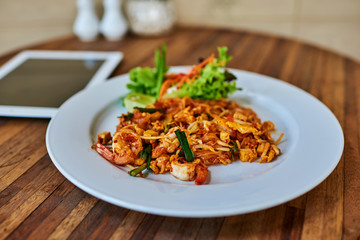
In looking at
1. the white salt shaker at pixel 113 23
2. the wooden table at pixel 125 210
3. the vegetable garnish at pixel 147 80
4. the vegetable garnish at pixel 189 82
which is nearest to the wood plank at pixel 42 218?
the wooden table at pixel 125 210

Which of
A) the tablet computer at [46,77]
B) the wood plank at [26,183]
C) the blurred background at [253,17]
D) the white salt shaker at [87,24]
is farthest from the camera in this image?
the blurred background at [253,17]

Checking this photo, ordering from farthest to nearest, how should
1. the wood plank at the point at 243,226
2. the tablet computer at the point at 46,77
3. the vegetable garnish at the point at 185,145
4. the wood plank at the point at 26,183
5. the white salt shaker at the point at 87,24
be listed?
the white salt shaker at the point at 87,24 → the tablet computer at the point at 46,77 → the vegetable garnish at the point at 185,145 → the wood plank at the point at 26,183 → the wood plank at the point at 243,226

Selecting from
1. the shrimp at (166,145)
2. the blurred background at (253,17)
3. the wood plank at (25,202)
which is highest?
the wood plank at (25,202)

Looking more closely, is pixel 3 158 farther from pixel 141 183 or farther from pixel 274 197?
pixel 274 197

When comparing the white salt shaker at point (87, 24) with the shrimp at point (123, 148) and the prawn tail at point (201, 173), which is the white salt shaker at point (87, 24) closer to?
the shrimp at point (123, 148)

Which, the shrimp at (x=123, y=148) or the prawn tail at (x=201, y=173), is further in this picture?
the shrimp at (x=123, y=148)

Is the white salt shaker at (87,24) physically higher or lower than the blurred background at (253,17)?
higher

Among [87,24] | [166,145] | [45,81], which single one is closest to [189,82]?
[166,145]

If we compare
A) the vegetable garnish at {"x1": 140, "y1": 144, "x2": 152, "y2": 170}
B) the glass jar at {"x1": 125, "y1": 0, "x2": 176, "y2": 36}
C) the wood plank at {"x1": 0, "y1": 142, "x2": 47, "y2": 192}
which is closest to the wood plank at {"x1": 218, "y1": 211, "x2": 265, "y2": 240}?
the vegetable garnish at {"x1": 140, "y1": 144, "x2": 152, "y2": 170}
